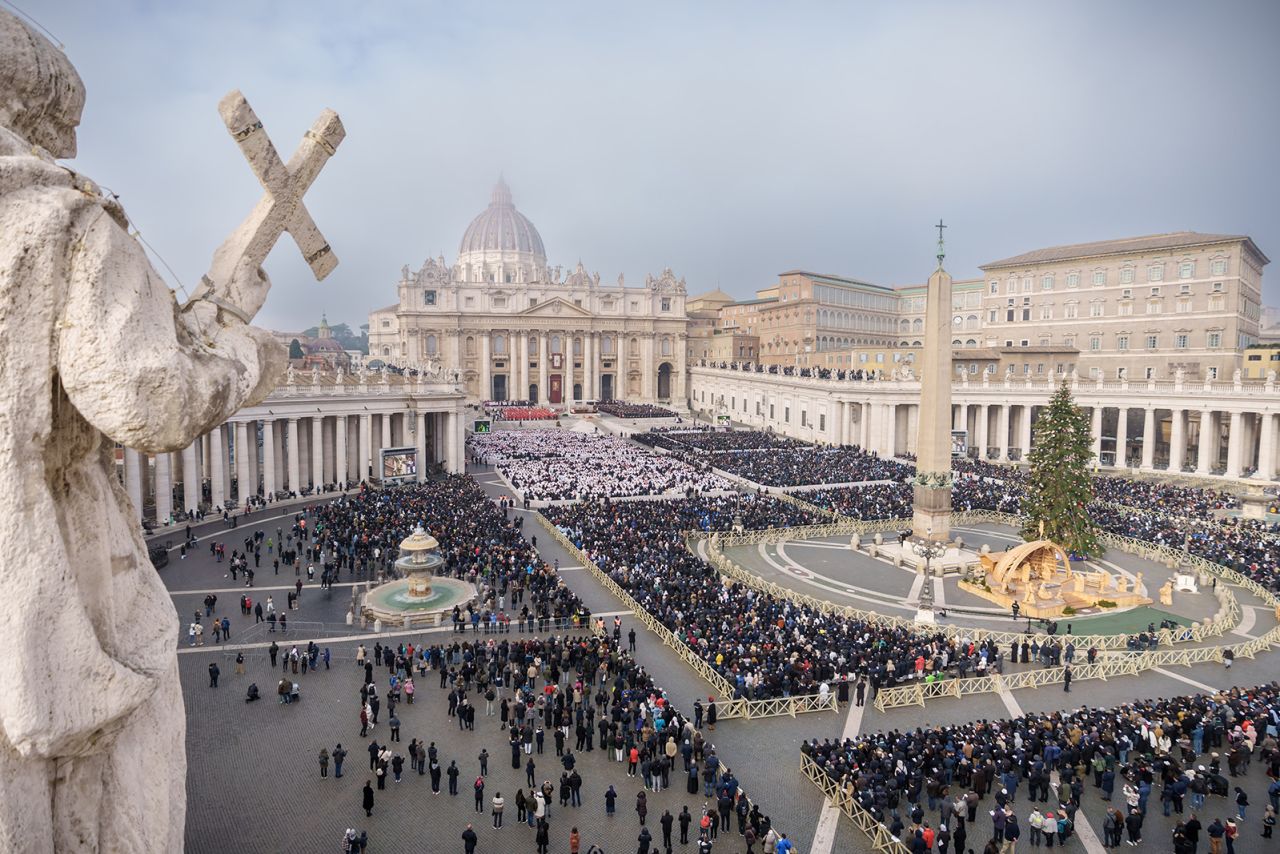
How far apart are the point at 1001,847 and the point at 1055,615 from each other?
1543 centimetres

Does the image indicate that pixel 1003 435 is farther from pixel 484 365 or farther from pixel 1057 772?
pixel 484 365

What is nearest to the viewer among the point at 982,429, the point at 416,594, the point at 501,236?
the point at 416,594

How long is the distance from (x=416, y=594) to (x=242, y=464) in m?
22.1

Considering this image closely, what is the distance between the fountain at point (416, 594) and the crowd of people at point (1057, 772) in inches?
500

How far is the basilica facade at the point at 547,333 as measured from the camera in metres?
108

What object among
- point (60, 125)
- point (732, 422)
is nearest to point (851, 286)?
point (732, 422)

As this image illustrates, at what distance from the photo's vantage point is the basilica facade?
4242 inches

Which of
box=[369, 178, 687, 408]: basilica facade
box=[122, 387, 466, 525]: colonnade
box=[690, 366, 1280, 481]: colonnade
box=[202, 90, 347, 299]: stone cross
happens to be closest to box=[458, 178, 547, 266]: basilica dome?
box=[369, 178, 687, 408]: basilica facade

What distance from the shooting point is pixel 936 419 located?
33.9 meters

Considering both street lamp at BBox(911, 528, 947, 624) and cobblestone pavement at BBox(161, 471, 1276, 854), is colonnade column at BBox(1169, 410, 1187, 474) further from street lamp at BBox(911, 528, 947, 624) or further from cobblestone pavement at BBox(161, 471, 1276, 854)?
cobblestone pavement at BBox(161, 471, 1276, 854)

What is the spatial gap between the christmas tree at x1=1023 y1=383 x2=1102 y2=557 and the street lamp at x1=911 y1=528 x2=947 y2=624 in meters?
4.01

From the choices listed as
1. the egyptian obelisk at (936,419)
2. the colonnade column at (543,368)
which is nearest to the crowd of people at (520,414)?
the colonnade column at (543,368)

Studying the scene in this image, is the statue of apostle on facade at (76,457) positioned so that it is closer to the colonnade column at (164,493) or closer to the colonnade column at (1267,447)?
the colonnade column at (164,493)

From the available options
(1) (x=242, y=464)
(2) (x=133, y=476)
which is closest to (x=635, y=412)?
(1) (x=242, y=464)
